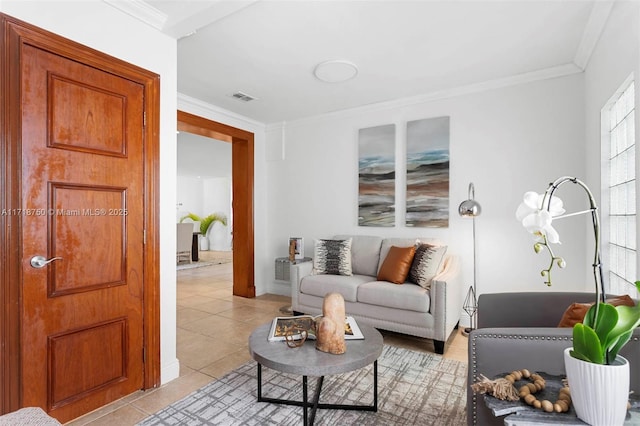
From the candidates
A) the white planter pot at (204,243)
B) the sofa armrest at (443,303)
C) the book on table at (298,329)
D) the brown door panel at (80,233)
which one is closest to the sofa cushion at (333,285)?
the sofa armrest at (443,303)

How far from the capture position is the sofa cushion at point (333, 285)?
3.35 m

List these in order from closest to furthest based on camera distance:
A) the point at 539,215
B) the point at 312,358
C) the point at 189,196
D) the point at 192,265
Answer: the point at 539,215 < the point at 312,358 < the point at 192,265 < the point at 189,196

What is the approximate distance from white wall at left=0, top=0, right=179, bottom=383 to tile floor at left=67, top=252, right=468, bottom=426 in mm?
204

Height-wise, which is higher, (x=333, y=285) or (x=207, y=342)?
(x=333, y=285)

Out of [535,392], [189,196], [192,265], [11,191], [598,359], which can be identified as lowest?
[192,265]

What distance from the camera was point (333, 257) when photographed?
151 inches

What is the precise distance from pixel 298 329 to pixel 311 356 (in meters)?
0.32

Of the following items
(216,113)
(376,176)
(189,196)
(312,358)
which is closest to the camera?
(312,358)

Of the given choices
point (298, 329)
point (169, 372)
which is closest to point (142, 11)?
point (298, 329)

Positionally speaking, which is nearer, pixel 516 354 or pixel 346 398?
pixel 516 354

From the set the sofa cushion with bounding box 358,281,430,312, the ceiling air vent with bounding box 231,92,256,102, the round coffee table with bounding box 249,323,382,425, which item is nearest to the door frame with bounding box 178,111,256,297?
the ceiling air vent with bounding box 231,92,256,102

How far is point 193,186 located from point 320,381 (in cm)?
1152

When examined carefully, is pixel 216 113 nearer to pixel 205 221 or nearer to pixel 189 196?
pixel 205 221

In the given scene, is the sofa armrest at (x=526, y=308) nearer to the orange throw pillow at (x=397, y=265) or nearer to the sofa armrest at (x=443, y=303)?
the sofa armrest at (x=443, y=303)
